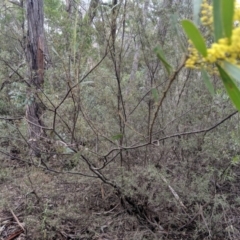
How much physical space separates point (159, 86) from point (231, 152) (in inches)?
38.3

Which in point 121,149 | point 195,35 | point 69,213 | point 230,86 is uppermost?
point 195,35

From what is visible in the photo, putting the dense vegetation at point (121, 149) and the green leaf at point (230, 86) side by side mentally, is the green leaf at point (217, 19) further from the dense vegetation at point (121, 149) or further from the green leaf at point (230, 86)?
the dense vegetation at point (121, 149)

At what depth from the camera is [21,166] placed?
377 cm

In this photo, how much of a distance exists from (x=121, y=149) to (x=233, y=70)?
5.80ft

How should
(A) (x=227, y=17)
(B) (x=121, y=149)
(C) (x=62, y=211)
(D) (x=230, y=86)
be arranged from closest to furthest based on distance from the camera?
(A) (x=227, y=17), (D) (x=230, y=86), (B) (x=121, y=149), (C) (x=62, y=211)

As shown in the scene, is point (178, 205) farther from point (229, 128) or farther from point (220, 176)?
point (229, 128)

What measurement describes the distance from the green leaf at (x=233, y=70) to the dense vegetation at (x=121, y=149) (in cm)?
165

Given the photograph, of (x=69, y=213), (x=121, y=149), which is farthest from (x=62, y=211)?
(x=121, y=149)

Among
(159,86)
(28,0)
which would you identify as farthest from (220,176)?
(28,0)

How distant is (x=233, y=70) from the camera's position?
2.74 ft

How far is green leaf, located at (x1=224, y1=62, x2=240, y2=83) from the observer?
0.82 m

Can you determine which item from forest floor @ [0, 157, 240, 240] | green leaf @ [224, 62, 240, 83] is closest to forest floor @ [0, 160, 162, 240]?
forest floor @ [0, 157, 240, 240]

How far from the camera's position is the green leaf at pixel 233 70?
823 millimetres

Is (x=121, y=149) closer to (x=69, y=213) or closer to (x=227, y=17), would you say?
(x=69, y=213)
